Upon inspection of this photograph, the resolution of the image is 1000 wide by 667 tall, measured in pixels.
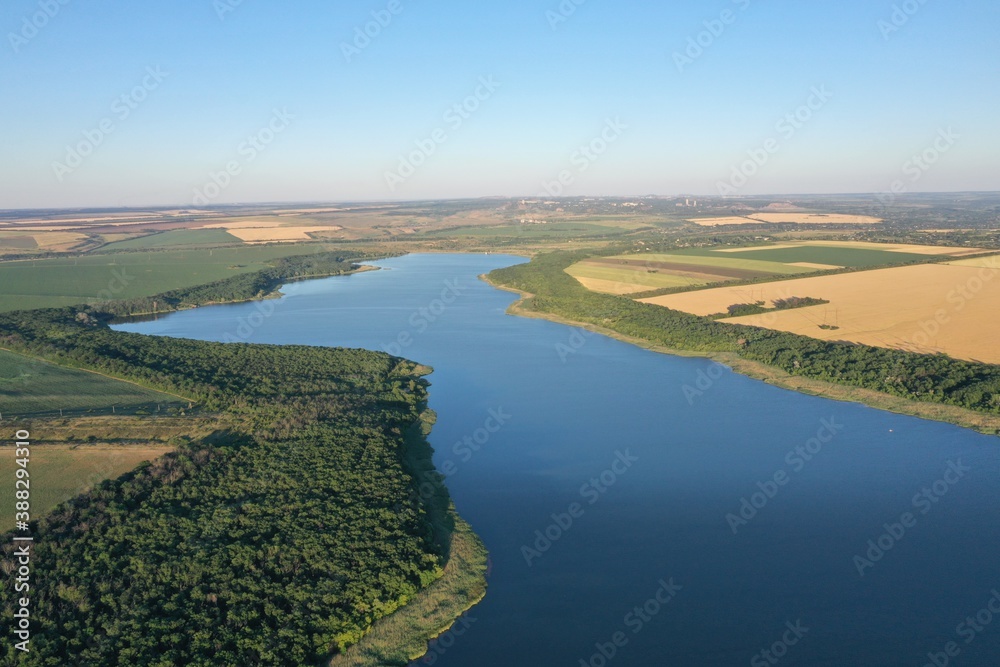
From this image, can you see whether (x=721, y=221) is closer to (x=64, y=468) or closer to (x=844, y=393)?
(x=844, y=393)

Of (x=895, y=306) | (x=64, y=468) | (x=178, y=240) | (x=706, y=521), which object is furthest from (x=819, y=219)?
(x=64, y=468)

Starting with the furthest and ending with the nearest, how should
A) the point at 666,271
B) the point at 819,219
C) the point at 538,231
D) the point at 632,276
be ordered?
the point at 819,219, the point at 538,231, the point at 666,271, the point at 632,276

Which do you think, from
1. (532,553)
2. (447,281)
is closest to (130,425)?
(532,553)

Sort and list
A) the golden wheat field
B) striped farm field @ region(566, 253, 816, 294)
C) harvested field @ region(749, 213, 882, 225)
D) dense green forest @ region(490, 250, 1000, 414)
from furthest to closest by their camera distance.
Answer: harvested field @ region(749, 213, 882, 225) → striped farm field @ region(566, 253, 816, 294) → the golden wheat field → dense green forest @ region(490, 250, 1000, 414)

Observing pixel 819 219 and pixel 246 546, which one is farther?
pixel 819 219

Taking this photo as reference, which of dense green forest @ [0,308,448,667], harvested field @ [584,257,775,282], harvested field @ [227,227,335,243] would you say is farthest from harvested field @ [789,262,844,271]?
harvested field @ [227,227,335,243]

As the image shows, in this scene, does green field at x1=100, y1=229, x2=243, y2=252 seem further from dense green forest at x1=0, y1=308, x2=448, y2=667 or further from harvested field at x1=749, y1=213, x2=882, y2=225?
harvested field at x1=749, y1=213, x2=882, y2=225

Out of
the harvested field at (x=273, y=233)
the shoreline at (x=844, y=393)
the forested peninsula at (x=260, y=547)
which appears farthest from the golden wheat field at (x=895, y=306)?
the harvested field at (x=273, y=233)
